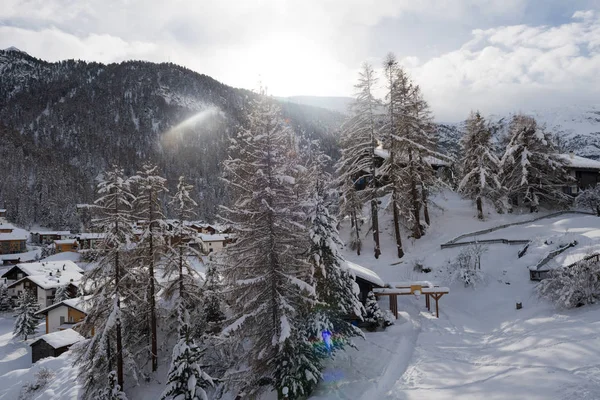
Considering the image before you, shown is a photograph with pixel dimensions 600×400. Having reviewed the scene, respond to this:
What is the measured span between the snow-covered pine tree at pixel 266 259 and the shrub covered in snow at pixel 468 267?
45.1 feet

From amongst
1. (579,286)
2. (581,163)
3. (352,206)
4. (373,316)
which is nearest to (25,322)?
(352,206)

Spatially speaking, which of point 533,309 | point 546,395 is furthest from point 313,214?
point 533,309

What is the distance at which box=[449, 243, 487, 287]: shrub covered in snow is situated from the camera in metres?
24.3

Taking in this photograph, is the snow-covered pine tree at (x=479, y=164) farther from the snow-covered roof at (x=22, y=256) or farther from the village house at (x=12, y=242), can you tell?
the village house at (x=12, y=242)

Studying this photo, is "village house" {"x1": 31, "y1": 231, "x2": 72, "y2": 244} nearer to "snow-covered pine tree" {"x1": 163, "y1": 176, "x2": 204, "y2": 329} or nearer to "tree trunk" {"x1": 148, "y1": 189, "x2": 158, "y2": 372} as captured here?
"tree trunk" {"x1": 148, "y1": 189, "x2": 158, "y2": 372}

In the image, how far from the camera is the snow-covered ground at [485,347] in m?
11.7

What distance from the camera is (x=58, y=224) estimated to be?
122500 millimetres

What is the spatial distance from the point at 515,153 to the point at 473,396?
106ft

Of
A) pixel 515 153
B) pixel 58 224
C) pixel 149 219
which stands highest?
pixel 515 153

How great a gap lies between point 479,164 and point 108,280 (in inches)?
1303

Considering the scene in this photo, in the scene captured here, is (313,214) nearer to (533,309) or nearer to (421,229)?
(533,309)

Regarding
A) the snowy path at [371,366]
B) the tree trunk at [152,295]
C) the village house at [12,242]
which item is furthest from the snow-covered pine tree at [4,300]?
the snowy path at [371,366]

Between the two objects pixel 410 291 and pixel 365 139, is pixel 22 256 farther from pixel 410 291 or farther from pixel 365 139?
pixel 410 291

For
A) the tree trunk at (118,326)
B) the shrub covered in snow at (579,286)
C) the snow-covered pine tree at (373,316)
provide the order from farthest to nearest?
the snow-covered pine tree at (373,316)
the tree trunk at (118,326)
the shrub covered in snow at (579,286)
